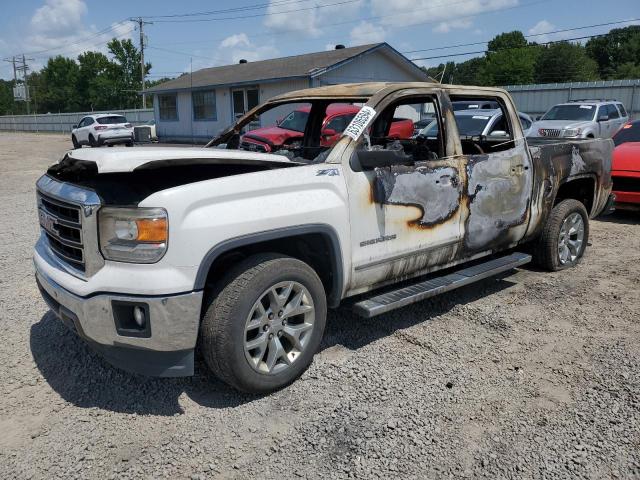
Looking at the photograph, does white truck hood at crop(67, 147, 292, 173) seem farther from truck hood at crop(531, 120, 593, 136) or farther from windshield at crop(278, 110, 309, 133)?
truck hood at crop(531, 120, 593, 136)

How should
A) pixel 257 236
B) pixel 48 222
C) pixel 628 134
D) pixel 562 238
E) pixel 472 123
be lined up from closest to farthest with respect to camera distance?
pixel 257 236 → pixel 48 222 → pixel 562 238 → pixel 628 134 → pixel 472 123

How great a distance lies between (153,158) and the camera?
3098 mm

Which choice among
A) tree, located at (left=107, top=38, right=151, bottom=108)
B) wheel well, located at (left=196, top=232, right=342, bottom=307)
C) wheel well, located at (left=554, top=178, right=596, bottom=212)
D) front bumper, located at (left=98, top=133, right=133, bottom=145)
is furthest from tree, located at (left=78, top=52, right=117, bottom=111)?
wheel well, located at (left=196, top=232, right=342, bottom=307)

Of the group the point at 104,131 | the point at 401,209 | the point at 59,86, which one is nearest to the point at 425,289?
the point at 401,209

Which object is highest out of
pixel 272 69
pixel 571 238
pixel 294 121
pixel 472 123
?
pixel 272 69

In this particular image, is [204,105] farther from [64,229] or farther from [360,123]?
[64,229]

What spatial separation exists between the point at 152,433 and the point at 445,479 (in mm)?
1597

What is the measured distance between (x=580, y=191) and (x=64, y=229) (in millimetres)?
5323

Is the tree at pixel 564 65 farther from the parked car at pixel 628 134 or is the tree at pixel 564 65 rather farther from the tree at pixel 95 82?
the parked car at pixel 628 134

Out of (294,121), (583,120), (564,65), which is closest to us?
(294,121)

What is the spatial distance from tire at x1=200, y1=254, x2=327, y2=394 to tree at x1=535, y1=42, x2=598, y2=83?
74.9 meters

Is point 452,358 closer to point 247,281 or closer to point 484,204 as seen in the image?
point 484,204

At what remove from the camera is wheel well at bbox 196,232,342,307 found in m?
3.28

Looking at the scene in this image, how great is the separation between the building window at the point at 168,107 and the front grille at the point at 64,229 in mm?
28995
